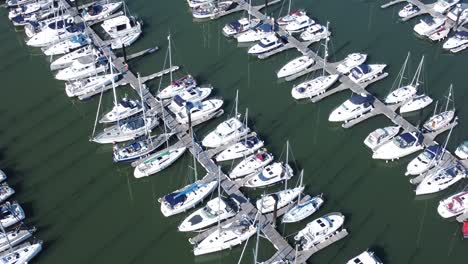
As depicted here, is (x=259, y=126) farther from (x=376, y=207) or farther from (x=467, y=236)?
(x=467, y=236)

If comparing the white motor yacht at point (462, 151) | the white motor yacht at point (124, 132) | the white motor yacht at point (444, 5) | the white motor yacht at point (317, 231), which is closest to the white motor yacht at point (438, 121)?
the white motor yacht at point (462, 151)

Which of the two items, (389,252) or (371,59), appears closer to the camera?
(389,252)

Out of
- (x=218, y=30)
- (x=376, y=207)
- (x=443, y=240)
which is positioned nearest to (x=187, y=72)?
(x=218, y=30)

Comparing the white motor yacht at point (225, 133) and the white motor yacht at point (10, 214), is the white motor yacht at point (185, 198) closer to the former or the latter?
the white motor yacht at point (225, 133)

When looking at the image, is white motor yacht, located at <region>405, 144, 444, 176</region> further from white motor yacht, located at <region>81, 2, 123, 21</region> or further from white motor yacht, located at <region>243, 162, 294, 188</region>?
white motor yacht, located at <region>81, 2, 123, 21</region>

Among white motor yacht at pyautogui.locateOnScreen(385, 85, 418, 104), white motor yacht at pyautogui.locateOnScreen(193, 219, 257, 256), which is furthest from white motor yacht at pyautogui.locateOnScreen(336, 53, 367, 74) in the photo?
white motor yacht at pyautogui.locateOnScreen(193, 219, 257, 256)

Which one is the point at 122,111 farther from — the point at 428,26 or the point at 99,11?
the point at 428,26
